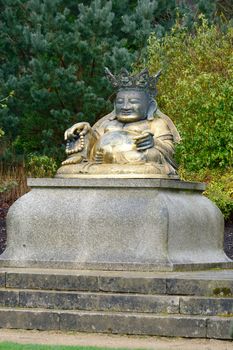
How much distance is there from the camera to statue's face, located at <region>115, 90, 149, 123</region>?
14.9 meters

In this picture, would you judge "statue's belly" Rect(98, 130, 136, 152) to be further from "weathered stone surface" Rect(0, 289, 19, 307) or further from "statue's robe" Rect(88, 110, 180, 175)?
"weathered stone surface" Rect(0, 289, 19, 307)

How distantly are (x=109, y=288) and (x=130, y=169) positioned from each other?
6.37ft

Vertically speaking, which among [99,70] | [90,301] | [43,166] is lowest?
[90,301]

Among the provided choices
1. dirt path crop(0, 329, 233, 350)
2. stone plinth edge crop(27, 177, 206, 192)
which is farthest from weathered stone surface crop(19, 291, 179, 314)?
stone plinth edge crop(27, 177, 206, 192)

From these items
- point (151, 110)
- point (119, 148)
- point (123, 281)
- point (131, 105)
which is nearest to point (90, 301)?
point (123, 281)

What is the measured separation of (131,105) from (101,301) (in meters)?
3.16

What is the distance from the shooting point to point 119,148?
47.8ft

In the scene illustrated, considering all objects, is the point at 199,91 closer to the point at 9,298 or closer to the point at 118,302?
the point at 9,298

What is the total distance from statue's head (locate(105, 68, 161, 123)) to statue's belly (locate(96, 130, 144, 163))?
0.88ft

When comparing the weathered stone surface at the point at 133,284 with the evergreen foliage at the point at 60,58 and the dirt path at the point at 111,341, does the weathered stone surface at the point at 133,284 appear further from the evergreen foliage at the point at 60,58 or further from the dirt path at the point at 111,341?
the evergreen foliage at the point at 60,58

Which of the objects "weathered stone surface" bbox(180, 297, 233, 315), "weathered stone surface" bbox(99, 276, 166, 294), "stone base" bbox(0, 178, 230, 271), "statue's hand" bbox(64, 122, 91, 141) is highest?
"statue's hand" bbox(64, 122, 91, 141)

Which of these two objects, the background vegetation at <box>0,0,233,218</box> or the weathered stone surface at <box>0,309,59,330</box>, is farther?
the background vegetation at <box>0,0,233,218</box>

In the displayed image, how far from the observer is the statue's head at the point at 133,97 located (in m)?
14.9

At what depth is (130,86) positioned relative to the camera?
590 inches
